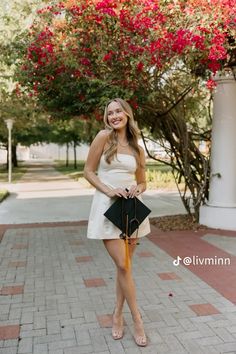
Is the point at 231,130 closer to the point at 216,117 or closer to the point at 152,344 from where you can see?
the point at 216,117

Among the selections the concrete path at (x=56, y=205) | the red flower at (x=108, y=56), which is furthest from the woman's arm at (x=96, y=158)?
the concrete path at (x=56, y=205)

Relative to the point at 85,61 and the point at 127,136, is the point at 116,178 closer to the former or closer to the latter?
the point at 127,136

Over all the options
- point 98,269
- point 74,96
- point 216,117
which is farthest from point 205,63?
point 98,269

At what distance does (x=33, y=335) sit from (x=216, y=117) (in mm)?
5598

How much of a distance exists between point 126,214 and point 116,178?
288mm

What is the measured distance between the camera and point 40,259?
5.84 meters

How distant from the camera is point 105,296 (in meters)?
4.32

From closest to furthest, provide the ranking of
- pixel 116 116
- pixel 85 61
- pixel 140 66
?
1. pixel 116 116
2. pixel 140 66
3. pixel 85 61

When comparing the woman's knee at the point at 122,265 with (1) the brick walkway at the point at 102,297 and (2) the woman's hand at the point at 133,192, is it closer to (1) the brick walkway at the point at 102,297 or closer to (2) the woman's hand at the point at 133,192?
(2) the woman's hand at the point at 133,192

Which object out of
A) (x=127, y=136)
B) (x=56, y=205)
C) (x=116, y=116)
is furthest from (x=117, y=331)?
(x=56, y=205)

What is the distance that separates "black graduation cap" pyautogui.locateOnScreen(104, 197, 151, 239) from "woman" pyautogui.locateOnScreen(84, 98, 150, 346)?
5 centimetres

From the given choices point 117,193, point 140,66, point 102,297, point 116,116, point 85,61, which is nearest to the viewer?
point 117,193

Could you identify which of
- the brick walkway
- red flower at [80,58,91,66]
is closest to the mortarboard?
the brick walkway

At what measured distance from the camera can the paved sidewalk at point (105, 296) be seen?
3283 mm
